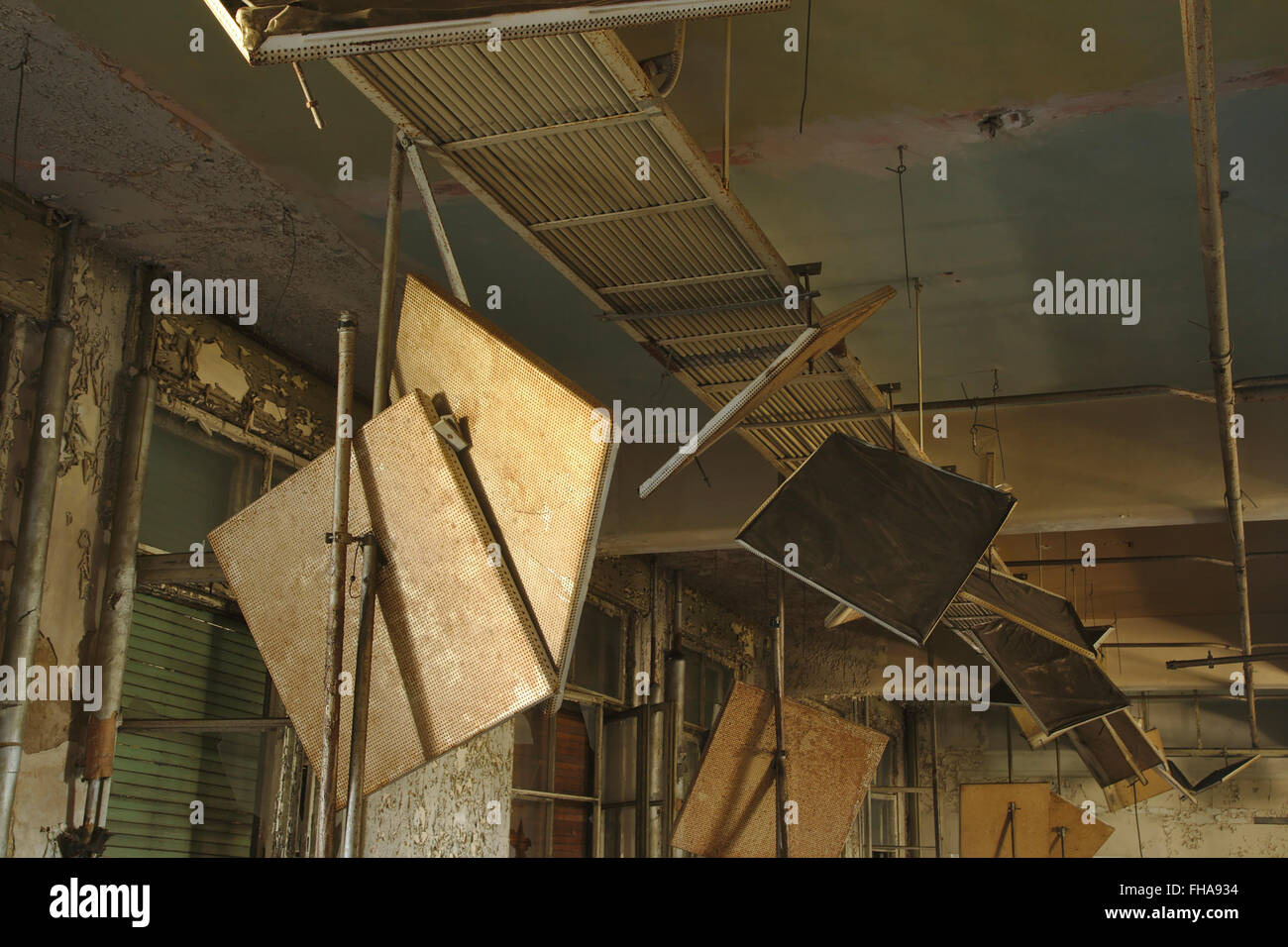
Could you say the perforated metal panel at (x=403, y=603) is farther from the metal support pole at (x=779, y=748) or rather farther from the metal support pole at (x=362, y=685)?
the metal support pole at (x=779, y=748)

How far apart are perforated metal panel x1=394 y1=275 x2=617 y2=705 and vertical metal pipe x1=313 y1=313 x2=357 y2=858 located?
0.67 feet

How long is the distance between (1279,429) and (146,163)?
204 inches

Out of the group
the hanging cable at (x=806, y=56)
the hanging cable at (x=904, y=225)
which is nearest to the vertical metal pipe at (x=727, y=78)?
the hanging cable at (x=806, y=56)

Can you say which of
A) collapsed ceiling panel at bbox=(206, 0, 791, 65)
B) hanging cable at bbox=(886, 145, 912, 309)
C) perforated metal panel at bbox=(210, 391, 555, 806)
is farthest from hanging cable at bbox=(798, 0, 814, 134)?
perforated metal panel at bbox=(210, 391, 555, 806)

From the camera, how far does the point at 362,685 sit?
2242 millimetres

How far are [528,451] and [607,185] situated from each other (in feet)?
3.27

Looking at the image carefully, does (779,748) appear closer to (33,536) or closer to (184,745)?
(184,745)

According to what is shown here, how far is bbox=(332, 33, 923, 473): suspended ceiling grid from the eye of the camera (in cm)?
248

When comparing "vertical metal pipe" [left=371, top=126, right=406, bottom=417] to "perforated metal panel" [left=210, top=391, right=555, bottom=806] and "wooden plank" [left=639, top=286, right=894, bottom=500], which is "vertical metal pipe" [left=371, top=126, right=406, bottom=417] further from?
"wooden plank" [left=639, top=286, right=894, bottom=500]

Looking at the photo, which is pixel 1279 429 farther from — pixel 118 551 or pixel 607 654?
pixel 118 551

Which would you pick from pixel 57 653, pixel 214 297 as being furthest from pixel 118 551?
pixel 214 297

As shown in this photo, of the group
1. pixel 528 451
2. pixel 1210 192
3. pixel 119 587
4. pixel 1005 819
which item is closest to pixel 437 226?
pixel 528 451

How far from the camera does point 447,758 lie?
5492 millimetres

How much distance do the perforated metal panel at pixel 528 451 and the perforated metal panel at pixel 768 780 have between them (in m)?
3.96
